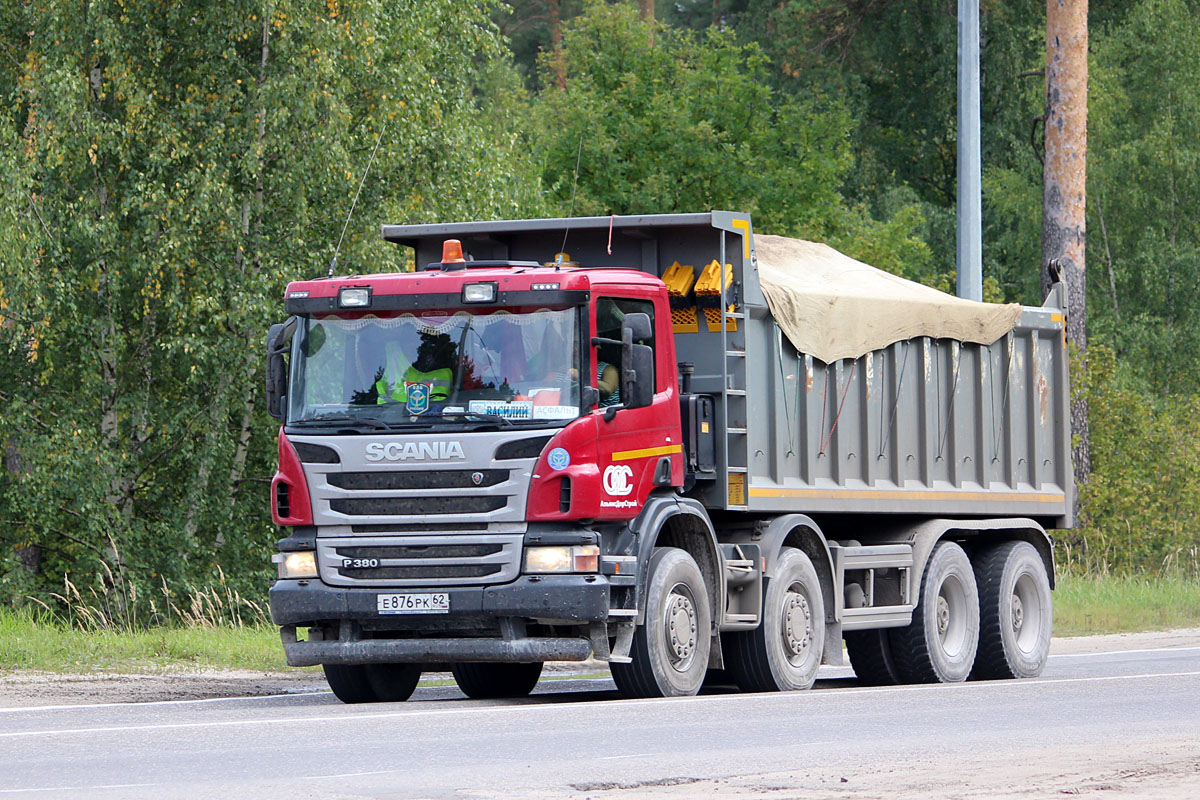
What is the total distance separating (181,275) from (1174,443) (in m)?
16.1

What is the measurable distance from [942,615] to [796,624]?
2.61 m

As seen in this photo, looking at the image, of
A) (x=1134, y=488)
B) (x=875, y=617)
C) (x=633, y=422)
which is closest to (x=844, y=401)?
(x=875, y=617)

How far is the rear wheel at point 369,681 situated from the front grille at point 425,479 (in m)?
1.57

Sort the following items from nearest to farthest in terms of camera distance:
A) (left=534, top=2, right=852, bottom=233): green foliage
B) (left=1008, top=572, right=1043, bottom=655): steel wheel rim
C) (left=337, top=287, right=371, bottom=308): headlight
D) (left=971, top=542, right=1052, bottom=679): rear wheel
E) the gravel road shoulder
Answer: (left=337, top=287, right=371, bottom=308): headlight
the gravel road shoulder
(left=971, top=542, right=1052, bottom=679): rear wheel
(left=1008, top=572, right=1043, bottom=655): steel wheel rim
(left=534, top=2, right=852, bottom=233): green foliage

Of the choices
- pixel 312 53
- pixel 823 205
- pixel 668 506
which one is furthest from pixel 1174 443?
pixel 668 506

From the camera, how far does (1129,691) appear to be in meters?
14.0

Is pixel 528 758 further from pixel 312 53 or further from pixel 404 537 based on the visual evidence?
pixel 312 53

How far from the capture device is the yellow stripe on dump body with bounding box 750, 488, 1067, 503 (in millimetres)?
A: 14578

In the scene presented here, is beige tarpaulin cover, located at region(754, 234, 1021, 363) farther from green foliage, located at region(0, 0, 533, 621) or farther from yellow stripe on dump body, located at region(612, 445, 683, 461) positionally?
green foliage, located at region(0, 0, 533, 621)

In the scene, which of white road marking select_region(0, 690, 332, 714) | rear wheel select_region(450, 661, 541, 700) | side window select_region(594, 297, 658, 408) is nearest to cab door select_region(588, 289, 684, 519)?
side window select_region(594, 297, 658, 408)

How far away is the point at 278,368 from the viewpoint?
43.5 ft

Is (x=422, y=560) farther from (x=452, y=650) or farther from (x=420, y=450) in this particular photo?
(x=420, y=450)

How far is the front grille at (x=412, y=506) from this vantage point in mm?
12570

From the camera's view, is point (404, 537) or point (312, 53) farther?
point (312, 53)
